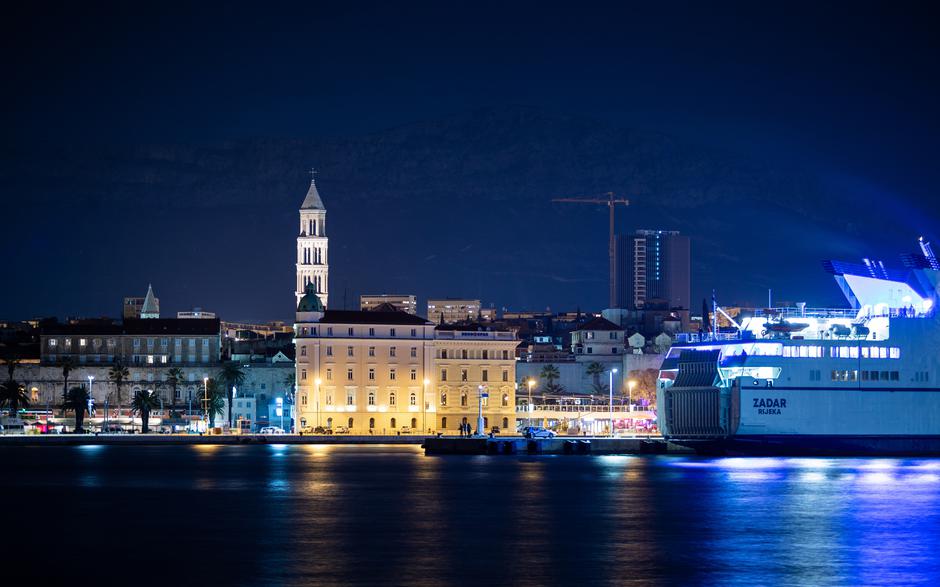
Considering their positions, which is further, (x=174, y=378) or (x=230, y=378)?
(x=174, y=378)

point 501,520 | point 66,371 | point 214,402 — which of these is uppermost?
point 66,371

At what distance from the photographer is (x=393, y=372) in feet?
429

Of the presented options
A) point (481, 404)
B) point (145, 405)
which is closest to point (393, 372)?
point (481, 404)

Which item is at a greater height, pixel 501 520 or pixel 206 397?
pixel 206 397

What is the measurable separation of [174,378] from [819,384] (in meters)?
68.4

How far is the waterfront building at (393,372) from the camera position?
12925 centimetres

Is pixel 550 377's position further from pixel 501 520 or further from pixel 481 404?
pixel 501 520

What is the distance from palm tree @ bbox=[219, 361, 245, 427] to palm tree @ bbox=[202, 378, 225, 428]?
30.5 inches

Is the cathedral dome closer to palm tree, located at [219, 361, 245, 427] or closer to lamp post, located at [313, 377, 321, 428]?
lamp post, located at [313, 377, 321, 428]

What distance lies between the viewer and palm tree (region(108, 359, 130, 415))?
5669 inches

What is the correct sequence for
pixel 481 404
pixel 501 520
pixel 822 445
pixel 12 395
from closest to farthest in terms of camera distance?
pixel 501 520 < pixel 822 445 < pixel 481 404 < pixel 12 395

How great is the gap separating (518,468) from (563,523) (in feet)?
108

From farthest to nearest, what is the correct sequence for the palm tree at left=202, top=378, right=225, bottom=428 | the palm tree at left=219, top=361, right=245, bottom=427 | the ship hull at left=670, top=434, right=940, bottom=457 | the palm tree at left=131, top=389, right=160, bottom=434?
the palm tree at left=219, top=361, right=245, bottom=427, the palm tree at left=202, top=378, right=225, bottom=428, the palm tree at left=131, top=389, right=160, bottom=434, the ship hull at left=670, top=434, right=940, bottom=457

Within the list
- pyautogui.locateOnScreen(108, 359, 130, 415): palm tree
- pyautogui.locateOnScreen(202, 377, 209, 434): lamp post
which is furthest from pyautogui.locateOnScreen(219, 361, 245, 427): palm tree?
pyautogui.locateOnScreen(108, 359, 130, 415): palm tree
